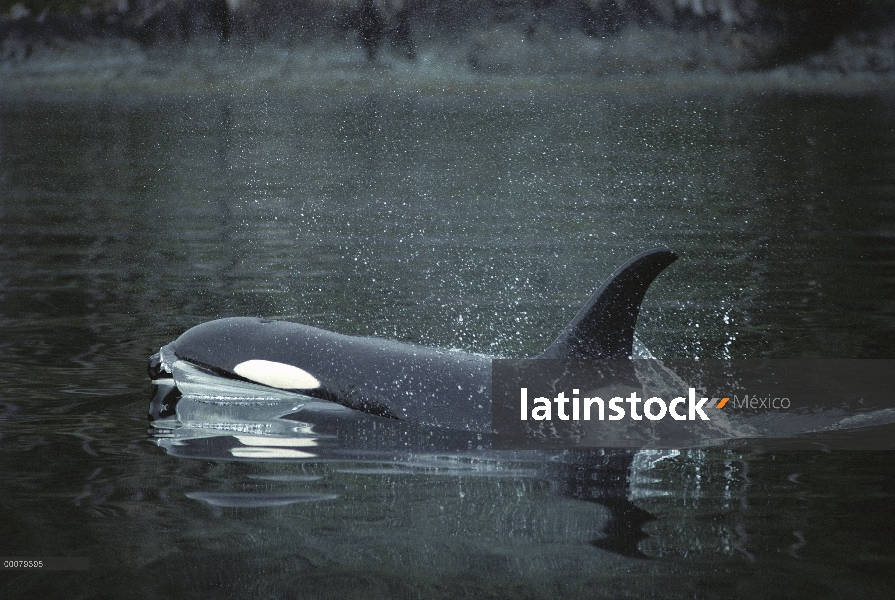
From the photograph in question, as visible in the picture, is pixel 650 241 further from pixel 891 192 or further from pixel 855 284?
pixel 891 192

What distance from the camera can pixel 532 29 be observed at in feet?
335

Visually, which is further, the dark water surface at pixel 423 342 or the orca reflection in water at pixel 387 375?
the orca reflection in water at pixel 387 375

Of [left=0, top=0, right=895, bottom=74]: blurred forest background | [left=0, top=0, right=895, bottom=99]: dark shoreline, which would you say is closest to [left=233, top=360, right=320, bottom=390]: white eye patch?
[left=0, top=0, right=895, bottom=99]: dark shoreline

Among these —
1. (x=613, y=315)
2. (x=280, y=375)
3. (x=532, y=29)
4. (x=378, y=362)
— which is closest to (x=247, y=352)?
(x=280, y=375)

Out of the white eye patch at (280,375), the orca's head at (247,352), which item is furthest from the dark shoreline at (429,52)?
the white eye patch at (280,375)

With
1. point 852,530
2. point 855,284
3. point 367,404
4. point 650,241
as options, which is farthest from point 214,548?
point 650,241

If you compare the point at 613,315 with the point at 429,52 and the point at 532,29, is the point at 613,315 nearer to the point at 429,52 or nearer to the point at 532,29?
the point at 429,52

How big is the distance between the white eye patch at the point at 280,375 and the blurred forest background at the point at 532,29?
91805 mm

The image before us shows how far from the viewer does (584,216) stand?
22281 millimetres

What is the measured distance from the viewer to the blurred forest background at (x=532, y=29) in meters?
96.6

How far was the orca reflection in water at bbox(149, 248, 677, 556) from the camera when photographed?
763 centimetres

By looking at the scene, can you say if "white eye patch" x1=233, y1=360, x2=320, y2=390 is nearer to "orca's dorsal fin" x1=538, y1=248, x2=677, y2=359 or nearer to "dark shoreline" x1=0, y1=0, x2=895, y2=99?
"orca's dorsal fin" x1=538, y1=248, x2=677, y2=359

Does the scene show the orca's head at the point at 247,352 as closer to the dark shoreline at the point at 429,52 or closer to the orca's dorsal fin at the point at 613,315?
the orca's dorsal fin at the point at 613,315

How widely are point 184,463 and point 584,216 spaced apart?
15504 mm
